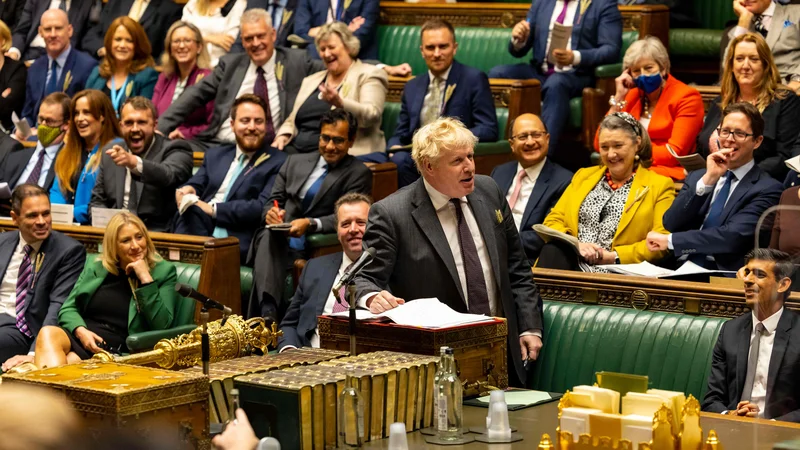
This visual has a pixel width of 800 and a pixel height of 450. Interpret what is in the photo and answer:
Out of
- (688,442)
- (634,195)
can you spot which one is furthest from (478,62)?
(688,442)

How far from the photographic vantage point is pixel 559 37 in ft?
22.4

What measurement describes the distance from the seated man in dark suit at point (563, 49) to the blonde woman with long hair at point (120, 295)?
2333 mm

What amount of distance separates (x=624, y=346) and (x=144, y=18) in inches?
200

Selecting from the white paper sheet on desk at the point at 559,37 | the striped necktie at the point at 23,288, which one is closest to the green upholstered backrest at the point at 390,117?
the white paper sheet on desk at the point at 559,37

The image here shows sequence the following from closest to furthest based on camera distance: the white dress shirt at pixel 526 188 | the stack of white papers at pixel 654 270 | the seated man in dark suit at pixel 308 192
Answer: the stack of white papers at pixel 654 270
the white dress shirt at pixel 526 188
the seated man in dark suit at pixel 308 192

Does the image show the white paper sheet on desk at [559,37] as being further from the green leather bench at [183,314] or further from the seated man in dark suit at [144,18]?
the seated man in dark suit at [144,18]

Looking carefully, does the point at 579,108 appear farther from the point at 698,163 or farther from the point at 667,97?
the point at 698,163

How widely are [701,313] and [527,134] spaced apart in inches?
64.2

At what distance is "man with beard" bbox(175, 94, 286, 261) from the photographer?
6.13 m

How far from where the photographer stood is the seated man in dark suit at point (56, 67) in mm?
8125

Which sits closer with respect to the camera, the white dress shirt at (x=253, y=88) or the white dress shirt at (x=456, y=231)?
the white dress shirt at (x=456, y=231)

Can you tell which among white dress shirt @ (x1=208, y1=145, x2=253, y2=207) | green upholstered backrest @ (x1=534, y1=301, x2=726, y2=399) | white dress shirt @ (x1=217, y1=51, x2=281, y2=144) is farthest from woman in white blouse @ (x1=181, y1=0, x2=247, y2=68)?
green upholstered backrest @ (x1=534, y1=301, x2=726, y2=399)

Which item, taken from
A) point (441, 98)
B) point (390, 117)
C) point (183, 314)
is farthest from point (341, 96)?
point (183, 314)

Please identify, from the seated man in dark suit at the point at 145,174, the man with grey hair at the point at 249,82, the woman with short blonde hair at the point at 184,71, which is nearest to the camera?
the seated man in dark suit at the point at 145,174
